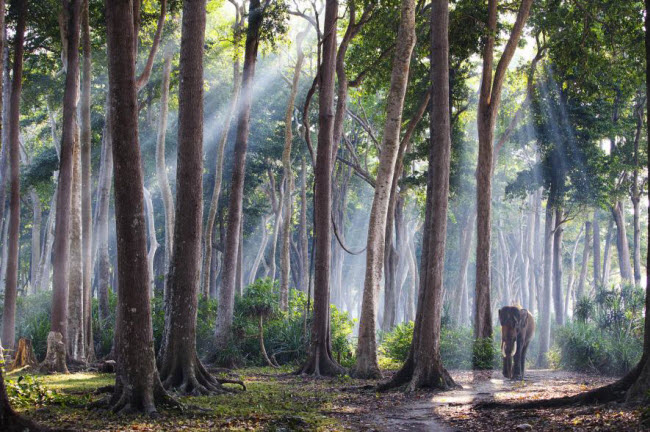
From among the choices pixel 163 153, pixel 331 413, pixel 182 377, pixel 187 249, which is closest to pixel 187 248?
pixel 187 249

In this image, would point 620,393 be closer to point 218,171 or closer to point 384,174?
point 384,174

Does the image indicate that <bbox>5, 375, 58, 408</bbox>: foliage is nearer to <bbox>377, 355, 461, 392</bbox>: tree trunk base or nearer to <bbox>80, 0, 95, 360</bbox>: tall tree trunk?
<bbox>377, 355, 461, 392</bbox>: tree trunk base

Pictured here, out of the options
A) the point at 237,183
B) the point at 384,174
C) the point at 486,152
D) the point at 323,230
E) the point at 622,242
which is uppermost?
the point at 486,152

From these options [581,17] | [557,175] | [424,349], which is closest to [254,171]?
[557,175]

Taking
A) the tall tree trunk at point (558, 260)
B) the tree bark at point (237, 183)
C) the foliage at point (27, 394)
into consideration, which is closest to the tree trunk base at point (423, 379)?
the foliage at point (27, 394)

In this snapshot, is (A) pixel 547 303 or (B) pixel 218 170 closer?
(B) pixel 218 170

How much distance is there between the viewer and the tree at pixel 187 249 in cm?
1111

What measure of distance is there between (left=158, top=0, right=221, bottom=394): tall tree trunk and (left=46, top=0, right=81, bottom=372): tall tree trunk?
6.61m

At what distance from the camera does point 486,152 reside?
68.0 ft

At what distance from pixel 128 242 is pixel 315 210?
→ 905 cm

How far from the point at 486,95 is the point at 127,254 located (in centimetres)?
1456

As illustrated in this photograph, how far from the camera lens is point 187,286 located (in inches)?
445

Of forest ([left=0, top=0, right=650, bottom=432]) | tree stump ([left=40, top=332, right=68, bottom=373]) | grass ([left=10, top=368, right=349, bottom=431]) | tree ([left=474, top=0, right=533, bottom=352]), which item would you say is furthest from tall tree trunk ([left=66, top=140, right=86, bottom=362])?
tree ([left=474, top=0, right=533, bottom=352])

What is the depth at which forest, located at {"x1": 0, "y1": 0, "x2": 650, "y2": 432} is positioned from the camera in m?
8.98
